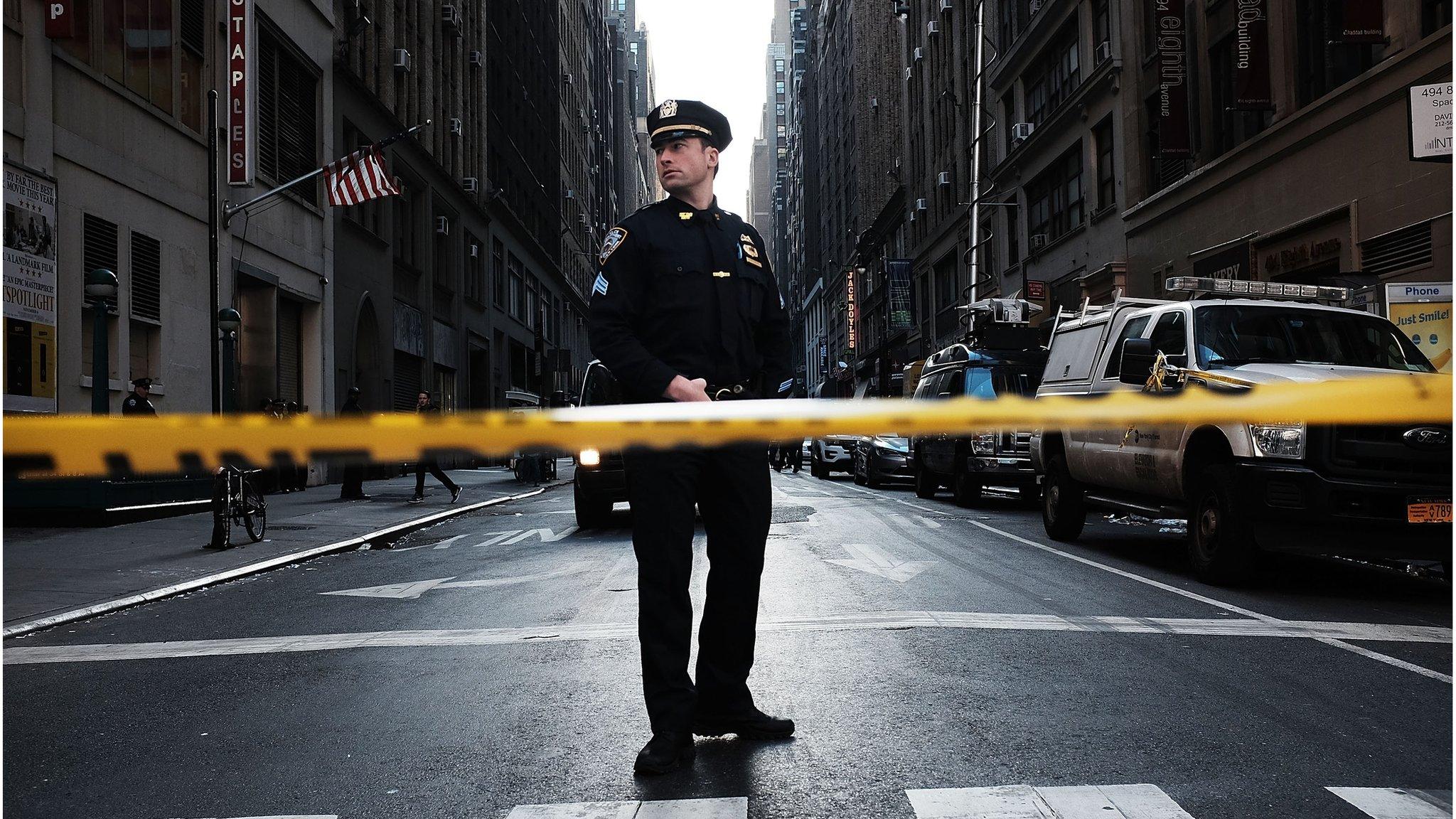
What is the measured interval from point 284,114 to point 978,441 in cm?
1583

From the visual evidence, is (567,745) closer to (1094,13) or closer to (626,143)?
→ (1094,13)

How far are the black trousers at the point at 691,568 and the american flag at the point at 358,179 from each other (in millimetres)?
18281

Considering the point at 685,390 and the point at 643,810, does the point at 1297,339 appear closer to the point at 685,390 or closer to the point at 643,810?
the point at 685,390

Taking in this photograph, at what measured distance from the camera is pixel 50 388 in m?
14.3

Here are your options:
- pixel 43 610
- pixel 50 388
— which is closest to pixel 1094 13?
pixel 50 388

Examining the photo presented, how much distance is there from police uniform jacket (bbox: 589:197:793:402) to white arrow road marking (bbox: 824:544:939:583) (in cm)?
439

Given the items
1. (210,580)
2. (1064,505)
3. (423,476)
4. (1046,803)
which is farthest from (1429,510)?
(423,476)

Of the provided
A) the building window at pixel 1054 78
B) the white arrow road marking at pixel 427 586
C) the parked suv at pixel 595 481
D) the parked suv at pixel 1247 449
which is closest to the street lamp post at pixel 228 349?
the parked suv at pixel 595 481

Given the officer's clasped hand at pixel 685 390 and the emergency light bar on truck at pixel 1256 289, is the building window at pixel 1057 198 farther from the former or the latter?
the officer's clasped hand at pixel 685 390

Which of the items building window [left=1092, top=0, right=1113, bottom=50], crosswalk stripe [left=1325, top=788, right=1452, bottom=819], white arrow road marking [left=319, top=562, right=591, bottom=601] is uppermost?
building window [left=1092, top=0, right=1113, bottom=50]

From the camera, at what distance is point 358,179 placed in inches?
810

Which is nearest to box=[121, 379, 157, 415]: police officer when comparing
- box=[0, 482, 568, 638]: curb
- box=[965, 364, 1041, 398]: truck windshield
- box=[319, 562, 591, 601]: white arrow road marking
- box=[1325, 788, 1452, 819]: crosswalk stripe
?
box=[0, 482, 568, 638]: curb

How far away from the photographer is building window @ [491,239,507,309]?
45.1 metres

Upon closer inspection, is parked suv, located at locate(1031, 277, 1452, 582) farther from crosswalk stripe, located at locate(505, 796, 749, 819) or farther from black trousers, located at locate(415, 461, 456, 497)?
black trousers, located at locate(415, 461, 456, 497)
